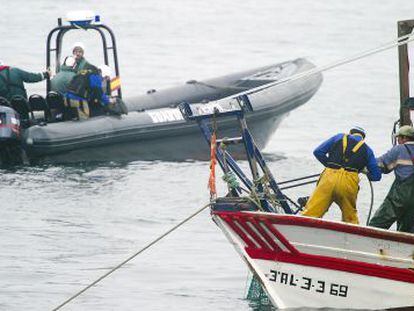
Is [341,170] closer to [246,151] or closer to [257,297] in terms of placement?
[246,151]

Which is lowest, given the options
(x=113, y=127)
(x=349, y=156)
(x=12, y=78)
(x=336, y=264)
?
(x=113, y=127)

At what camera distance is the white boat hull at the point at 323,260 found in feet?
36.3

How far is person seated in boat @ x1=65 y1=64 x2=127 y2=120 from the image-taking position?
1850cm

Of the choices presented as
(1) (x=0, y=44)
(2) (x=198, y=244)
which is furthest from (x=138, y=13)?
(2) (x=198, y=244)

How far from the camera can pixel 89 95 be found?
61.3ft

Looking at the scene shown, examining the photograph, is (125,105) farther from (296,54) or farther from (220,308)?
(296,54)

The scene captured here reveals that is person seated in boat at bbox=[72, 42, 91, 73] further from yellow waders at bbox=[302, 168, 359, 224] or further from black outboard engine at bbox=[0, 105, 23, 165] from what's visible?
yellow waders at bbox=[302, 168, 359, 224]

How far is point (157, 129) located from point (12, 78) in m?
2.08

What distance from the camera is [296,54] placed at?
35.2m

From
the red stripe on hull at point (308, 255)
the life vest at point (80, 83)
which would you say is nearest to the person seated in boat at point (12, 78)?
the life vest at point (80, 83)

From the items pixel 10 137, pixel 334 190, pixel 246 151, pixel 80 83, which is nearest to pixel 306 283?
pixel 334 190

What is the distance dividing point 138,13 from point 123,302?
30.1 metres

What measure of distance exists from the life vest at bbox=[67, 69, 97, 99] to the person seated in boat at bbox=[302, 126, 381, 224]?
7421mm

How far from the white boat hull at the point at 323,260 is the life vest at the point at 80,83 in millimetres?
7495
